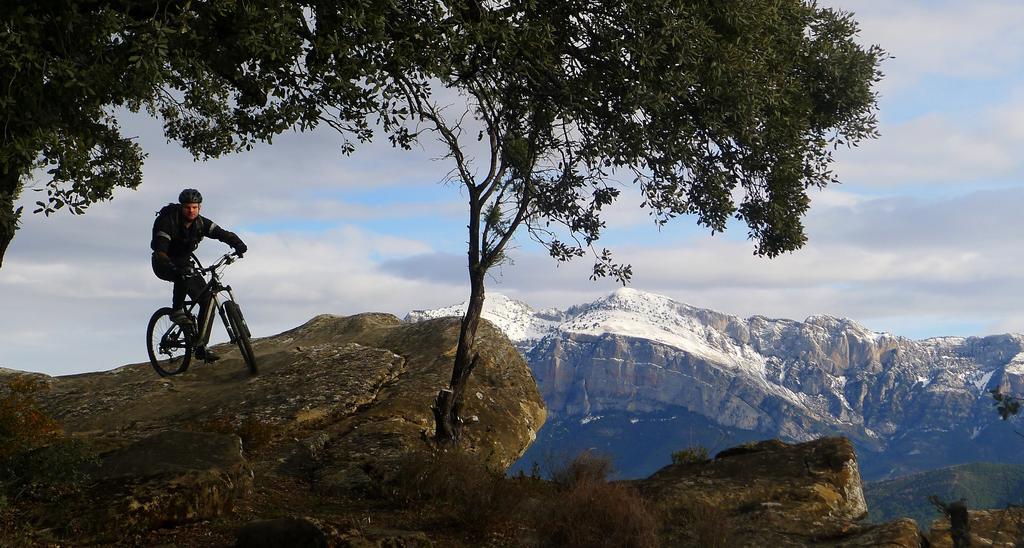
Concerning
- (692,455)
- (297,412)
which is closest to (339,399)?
(297,412)

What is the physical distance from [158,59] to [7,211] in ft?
11.5

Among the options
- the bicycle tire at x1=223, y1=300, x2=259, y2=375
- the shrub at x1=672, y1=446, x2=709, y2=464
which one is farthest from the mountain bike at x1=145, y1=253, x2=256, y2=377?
the shrub at x1=672, y1=446, x2=709, y2=464

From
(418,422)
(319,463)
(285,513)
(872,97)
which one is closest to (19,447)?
(285,513)

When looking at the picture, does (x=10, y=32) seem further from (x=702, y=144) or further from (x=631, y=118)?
(x=702, y=144)

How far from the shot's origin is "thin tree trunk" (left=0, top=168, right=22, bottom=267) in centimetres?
1333

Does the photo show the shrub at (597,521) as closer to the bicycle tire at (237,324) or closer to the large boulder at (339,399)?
the large boulder at (339,399)

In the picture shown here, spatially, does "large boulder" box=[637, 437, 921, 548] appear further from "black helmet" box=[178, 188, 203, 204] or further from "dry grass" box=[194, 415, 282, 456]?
"black helmet" box=[178, 188, 203, 204]

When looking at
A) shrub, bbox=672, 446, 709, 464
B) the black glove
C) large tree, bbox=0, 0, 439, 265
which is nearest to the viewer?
large tree, bbox=0, 0, 439, 265

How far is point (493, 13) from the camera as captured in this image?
1631 centimetres

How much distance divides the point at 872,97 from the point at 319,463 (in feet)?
52.5

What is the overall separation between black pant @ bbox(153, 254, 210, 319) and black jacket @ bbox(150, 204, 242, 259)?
0.22m

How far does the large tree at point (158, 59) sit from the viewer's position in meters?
12.7

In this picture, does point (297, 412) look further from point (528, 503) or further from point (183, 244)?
point (528, 503)

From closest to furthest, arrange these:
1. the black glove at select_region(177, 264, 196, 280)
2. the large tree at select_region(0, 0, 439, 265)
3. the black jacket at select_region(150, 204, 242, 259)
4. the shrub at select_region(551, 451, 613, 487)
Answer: the large tree at select_region(0, 0, 439, 265) → the shrub at select_region(551, 451, 613, 487) → the black jacket at select_region(150, 204, 242, 259) → the black glove at select_region(177, 264, 196, 280)
